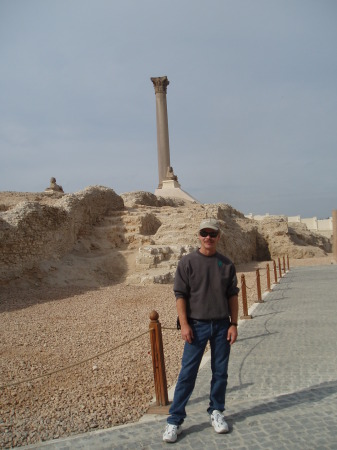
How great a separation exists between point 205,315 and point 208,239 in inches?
24.4

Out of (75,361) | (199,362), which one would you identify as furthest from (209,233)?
(75,361)

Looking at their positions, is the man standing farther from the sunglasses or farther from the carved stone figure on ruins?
the carved stone figure on ruins

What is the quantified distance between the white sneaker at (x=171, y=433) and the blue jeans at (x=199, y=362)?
46mm

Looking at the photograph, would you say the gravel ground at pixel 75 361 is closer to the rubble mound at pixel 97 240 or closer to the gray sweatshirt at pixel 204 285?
the gray sweatshirt at pixel 204 285

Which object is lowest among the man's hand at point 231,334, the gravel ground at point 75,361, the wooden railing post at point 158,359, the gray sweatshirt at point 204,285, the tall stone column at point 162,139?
the gravel ground at point 75,361

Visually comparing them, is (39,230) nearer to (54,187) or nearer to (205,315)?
(205,315)

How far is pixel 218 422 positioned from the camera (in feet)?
10.7

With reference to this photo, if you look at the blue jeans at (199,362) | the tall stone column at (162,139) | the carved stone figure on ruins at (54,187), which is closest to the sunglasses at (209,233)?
the blue jeans at (199,362)

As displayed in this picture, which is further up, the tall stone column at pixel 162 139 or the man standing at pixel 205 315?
the tall stone column at pixel 162 139

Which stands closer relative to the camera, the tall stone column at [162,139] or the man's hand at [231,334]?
the man's hand at [231,334]

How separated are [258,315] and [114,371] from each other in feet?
12.7

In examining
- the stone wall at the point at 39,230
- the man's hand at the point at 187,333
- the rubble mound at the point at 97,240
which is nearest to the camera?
Answer: the man's hand at the point at 187,333

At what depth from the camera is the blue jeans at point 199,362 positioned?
3.30 m

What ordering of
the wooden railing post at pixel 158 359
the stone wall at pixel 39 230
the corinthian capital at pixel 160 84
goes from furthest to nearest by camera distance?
1. the corinthian capital at pixel 160 84
2. the stone wall at pixel 39 230
3. the wooden railing post at pixel 158 359
